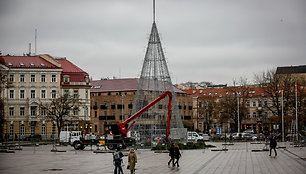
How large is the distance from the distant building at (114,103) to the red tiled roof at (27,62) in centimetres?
2062

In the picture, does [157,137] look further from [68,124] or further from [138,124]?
[68,124]

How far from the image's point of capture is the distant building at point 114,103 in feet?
366

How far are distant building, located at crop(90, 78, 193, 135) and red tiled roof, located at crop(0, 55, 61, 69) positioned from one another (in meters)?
20.6

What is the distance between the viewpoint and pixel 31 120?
88.5 metres

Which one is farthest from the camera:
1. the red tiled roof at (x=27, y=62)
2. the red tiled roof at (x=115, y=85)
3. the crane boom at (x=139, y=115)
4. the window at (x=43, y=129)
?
the red tiled roof at (x=115, y=85)

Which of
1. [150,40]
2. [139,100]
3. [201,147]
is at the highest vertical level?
[150,40]

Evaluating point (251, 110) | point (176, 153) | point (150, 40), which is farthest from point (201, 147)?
point (251, 110)

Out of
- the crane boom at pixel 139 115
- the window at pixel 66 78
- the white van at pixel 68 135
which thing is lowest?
the white van at pixel 68 135

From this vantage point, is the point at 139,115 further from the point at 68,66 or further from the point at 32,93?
the point at 68,66

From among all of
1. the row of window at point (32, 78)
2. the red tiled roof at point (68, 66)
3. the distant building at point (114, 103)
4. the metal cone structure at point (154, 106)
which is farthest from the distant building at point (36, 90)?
the metal cone structure at point (154, 106)

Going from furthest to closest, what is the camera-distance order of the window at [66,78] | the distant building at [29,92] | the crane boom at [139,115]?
the window at [66,78] → the distant building at [29,92] → the crane boom at [139,115]

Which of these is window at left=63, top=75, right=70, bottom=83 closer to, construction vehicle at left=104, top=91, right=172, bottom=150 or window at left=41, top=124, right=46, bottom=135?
window at left=41, top=124, right=46, bottom=135

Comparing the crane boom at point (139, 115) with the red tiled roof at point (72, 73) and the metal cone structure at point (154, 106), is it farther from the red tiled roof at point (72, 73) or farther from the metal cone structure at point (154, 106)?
the red tiled roof at point (72, 73)

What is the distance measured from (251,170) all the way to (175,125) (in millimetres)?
24691
